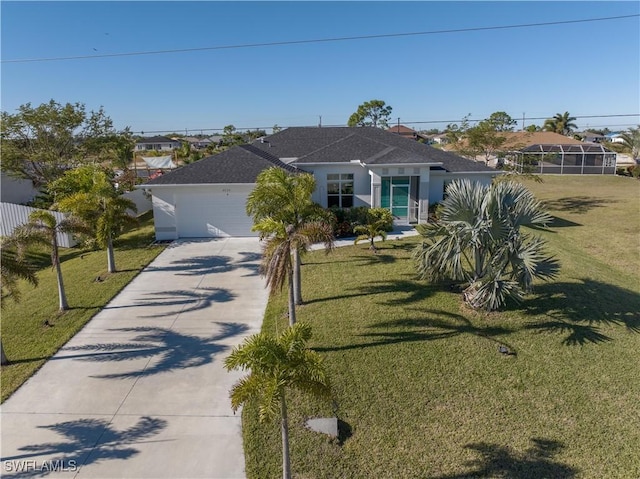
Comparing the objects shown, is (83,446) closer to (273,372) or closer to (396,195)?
(273,372)

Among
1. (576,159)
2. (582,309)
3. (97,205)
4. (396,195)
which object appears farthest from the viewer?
(576,159)

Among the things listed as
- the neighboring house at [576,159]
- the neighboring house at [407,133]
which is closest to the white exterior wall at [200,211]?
the neighboring house at [407,133]

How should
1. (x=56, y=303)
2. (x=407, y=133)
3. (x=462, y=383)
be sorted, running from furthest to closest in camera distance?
(x=407, y=133)
(x=56, y=303)
(x=462, y=383)

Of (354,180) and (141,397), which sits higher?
(354,180)

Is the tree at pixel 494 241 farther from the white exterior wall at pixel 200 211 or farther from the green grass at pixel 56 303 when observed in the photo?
the white exterior wall at pixel 200 211

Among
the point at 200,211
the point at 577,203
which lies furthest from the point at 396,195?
the point at 577,203

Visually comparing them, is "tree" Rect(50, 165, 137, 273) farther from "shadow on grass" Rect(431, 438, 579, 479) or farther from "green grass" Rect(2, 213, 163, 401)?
"shadow on grass" Rect(431, 438, 579, 479)
